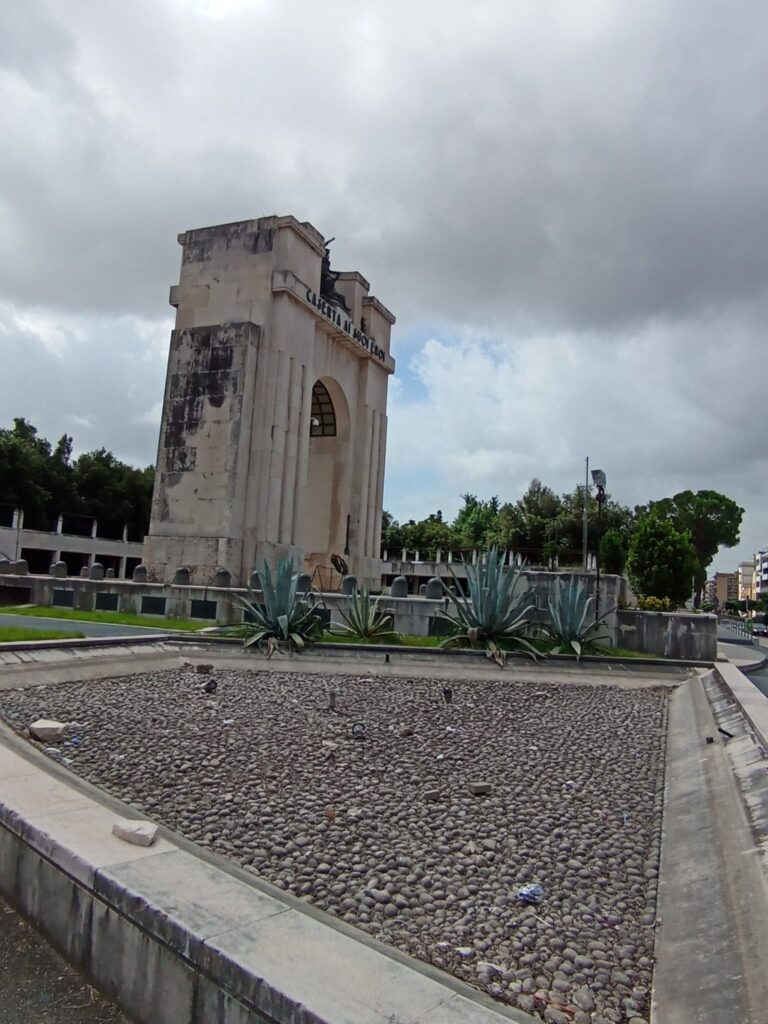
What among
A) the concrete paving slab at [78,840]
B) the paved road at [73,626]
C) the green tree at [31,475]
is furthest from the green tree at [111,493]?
the concrete paving slab at [78,840]

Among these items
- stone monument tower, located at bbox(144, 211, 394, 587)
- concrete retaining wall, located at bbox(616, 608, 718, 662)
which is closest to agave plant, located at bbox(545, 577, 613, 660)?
concrete retaining wall, located at bbox(616, 608, 718, 662)

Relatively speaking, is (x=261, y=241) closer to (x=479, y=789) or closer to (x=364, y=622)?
(x=364, y=622)

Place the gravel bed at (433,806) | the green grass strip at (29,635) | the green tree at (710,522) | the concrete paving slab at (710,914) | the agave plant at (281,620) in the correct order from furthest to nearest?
the green tree at (710,522) < the agave plant at (281,620) < the green grass strip at (29,635) < the gravel bed at (433,806) < the concrete paving slab at (710,914)

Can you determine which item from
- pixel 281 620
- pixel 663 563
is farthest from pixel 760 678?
pixel 663 563

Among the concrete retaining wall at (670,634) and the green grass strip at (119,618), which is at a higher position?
the concrete retaining wall at (670,634)

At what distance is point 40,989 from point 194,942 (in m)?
0.70

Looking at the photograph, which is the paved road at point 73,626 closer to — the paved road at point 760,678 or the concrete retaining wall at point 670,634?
the concrete retaining wall at point 670,634

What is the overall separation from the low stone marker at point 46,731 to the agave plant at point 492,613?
603 cm

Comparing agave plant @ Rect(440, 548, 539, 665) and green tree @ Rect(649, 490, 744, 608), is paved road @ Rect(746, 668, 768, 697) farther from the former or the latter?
green tree @ Rect(649, 490, 744, 608)

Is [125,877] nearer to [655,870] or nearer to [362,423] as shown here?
[655,870]

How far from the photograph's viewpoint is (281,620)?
400 inches

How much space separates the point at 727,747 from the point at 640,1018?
2982 millimetres

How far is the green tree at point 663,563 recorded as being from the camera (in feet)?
76.2

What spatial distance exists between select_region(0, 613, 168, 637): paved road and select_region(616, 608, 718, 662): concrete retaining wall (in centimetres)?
734
